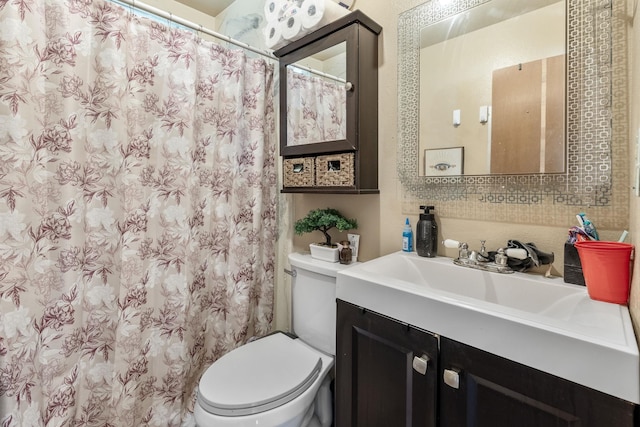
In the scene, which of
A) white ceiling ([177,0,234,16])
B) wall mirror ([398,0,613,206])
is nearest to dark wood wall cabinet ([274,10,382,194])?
wall mirror ([398,0,613,206])

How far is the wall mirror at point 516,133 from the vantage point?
82 cm

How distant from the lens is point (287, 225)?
5.79ft

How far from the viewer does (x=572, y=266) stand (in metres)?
0.82

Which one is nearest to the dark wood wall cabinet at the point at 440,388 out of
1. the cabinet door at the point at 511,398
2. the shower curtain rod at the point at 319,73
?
the cabinet door at the point at 511,398

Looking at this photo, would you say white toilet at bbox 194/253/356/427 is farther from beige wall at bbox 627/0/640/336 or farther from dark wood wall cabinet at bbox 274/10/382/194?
beige wall at bbox 627/0/640/336

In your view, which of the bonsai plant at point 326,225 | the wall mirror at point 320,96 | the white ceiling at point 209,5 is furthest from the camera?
the white ceiling at point 209,5

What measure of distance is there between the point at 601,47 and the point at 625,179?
0.38 m

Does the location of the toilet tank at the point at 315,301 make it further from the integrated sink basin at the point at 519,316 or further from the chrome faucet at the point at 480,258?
the chrome faucet at the point at 480,258

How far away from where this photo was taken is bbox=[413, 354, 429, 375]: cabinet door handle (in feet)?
2.39

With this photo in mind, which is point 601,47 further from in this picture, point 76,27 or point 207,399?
point 76,27

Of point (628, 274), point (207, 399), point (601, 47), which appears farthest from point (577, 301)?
point (207, 399)

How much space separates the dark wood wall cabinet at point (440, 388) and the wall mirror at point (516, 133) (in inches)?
21.9

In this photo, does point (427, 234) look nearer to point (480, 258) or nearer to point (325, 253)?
point (480, 258)

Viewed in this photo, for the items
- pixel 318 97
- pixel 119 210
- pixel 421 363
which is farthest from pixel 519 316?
pixel 119 210
